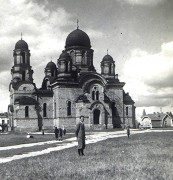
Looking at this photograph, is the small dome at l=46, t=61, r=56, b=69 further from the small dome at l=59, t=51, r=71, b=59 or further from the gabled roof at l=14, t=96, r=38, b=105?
the gabled roof at l=14, t=96, r=38, b=105

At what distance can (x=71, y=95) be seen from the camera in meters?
48.7

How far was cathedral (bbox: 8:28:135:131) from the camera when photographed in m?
48.0

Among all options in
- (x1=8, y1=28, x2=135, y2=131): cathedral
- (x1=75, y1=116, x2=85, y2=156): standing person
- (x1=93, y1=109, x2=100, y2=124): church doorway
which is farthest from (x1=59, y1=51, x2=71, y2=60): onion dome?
(x1=75, y1=116, x2=85, y2=156): standing person

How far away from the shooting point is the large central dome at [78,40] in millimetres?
51062

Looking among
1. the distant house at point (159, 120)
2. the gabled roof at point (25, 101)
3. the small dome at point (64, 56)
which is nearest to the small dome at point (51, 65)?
the small dome at point (64, 56)

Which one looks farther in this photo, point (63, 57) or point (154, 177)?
point (63, 57)

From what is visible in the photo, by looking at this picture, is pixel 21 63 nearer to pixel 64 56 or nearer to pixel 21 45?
pixel 21 45

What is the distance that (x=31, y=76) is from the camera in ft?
168

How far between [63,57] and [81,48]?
3.73m

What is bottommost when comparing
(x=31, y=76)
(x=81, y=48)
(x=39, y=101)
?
(x=39, y=101)

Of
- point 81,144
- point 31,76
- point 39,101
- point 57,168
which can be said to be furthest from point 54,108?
point 57,168

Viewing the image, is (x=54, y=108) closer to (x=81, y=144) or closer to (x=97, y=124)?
(x=97, y=124)

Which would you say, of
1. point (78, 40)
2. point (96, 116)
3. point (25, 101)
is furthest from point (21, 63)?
point (96, 116)

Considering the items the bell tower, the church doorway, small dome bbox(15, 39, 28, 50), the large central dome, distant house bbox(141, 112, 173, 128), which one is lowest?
distant house bbox(141, 112, 173, 128)
